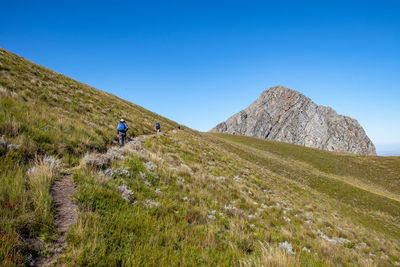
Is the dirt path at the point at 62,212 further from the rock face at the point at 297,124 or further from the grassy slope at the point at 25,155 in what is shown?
the rock face at the point at 297,124

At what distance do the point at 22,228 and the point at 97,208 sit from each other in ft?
4.25

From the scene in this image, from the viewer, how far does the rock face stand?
11912 cm

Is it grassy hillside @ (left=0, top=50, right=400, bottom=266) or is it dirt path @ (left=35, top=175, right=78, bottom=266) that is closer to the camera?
dirt path @ (left=35, top=175, right=78, bottom=266)

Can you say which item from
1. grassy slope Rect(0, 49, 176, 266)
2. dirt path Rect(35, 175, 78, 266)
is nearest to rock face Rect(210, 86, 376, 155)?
grassy slope Rect(0, 49, 176, 266)

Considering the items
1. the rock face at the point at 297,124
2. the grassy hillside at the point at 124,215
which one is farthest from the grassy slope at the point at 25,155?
the rock face at the point at 297,124

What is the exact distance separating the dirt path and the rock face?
148 metres

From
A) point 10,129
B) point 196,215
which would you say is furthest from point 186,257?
point 10,129

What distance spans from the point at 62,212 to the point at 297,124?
157 m

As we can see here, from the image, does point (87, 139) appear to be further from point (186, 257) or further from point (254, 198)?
point (254, 198)

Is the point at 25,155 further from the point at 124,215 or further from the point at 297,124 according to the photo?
the point at 297,124

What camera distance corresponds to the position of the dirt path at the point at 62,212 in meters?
2.77

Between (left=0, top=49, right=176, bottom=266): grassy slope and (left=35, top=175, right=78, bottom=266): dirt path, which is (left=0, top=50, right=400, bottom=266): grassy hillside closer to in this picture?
(left=0, top=49, right=176, bottom=266): grassy slope

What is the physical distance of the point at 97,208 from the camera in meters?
4.00

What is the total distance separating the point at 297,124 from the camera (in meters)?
136
